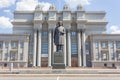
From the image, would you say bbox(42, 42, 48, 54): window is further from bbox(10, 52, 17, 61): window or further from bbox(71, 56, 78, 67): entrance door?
bbox(10, 52, 17, 61): window

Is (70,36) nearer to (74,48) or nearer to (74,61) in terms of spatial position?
(74,48)

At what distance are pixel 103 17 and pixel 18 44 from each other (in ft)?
98.1

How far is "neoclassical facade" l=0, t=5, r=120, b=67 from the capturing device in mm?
68875

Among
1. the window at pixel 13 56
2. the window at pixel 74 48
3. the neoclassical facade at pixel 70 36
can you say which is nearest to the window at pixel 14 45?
the window at pixel 13 56

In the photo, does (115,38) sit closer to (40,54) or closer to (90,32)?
(90,32)

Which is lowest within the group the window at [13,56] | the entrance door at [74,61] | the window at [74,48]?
the entrance door at [74,61]

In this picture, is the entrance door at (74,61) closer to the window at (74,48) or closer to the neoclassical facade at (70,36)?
the neoclassical facade at (70,36)

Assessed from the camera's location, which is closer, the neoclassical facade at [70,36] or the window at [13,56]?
the window at [13,56]

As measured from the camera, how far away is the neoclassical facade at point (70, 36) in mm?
68875

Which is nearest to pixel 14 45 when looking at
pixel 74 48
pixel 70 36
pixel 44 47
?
pixel 44 47

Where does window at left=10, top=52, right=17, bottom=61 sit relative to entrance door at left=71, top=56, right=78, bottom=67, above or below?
above

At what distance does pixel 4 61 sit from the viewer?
6756 cm

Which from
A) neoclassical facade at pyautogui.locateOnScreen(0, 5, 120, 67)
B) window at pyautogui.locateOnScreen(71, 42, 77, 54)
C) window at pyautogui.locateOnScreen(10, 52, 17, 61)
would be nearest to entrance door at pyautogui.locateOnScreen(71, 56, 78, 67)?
neoclassical facade at pyautogui.locateOnScreen(0, 5, 120, 67)

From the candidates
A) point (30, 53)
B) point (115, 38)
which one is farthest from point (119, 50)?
point (30, 53)
